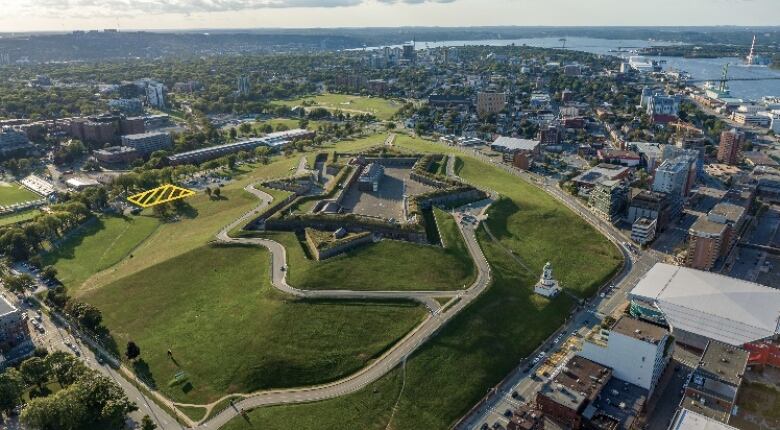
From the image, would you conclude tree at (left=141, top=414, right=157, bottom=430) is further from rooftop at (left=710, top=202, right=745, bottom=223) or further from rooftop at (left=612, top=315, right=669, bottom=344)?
rooftop at (left=710, top=202, right=745, bottom=223)

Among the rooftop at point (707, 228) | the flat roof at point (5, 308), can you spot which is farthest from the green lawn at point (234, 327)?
the rooftop at point (707, 228)

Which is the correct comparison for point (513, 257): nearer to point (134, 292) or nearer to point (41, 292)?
point (134, 292)

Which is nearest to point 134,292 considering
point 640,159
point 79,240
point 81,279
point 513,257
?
point 81,279

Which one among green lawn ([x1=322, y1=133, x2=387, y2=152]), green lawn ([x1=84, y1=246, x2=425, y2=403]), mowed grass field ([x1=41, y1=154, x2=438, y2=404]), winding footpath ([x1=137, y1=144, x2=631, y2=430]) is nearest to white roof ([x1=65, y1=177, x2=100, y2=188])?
mowed grass field ([x1=41, y1=154, x2=438, y2=404])

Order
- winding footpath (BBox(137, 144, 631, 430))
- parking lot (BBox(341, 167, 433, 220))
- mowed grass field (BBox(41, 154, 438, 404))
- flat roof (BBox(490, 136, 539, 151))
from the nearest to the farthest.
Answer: winding footpath (BBox(137, 144, 631, 430)), mowed grass field (BBox(41, 154, 438, 404)), parking lot (BBox(341, 167, 433, 220)), flat roof (BBox(490, 136, 539, 151))

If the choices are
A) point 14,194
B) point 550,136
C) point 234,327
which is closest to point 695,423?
point 234,327

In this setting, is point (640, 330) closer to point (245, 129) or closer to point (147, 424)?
point (147, 424)
